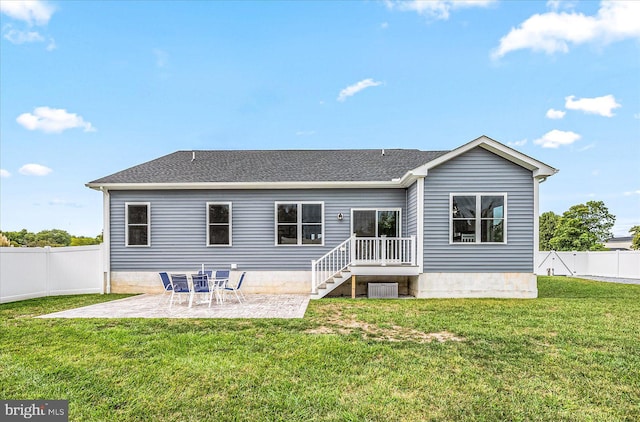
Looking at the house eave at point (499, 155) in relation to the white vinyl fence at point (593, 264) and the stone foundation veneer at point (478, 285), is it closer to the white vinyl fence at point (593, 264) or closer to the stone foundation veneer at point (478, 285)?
the stone foundation veneer at point (478, 285)

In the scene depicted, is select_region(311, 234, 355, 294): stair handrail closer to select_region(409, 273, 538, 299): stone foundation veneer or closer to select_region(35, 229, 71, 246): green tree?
select_region(409, 273, 538, 299): stone foundation veneer

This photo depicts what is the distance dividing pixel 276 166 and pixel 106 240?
20.5ft

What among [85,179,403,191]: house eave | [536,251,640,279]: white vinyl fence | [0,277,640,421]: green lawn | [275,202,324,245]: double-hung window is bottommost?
[536,251,640,279]: white vinyl fence

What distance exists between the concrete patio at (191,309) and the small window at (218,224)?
2261mm

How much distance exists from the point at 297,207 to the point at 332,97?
985 centimetres

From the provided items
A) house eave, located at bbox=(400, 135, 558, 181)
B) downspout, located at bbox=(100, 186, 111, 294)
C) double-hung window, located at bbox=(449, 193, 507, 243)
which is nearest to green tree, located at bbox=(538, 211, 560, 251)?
house eave, located at bbox=(400, 135, 558, 181)

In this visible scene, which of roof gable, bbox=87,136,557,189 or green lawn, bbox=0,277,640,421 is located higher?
roof gable, bbox=87,136,557,189

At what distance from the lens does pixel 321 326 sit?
262 inches

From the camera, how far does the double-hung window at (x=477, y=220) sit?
10.3 m

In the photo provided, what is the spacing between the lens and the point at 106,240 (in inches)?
456

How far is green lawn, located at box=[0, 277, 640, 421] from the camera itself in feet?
11.3

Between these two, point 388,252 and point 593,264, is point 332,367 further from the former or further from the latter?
point 593,264

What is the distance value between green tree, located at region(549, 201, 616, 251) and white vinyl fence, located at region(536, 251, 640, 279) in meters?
9.18

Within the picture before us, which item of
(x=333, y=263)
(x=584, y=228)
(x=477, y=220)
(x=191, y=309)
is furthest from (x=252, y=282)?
(x=584, y=228)
